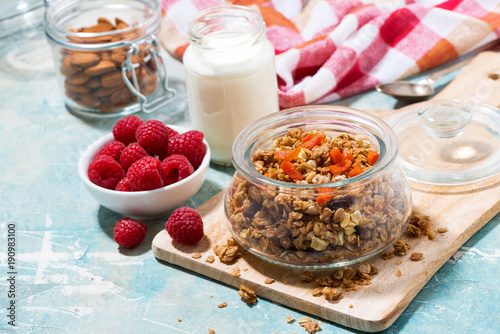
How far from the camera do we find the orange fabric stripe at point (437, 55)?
176 cm

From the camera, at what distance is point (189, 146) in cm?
129

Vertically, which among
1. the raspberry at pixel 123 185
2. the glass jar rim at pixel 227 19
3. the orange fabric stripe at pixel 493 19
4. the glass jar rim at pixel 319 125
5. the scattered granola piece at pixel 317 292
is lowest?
the scattered granola piece at pixel 317 292

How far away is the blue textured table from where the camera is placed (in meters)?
1.03

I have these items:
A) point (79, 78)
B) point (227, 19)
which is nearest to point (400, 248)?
point (227, 19)

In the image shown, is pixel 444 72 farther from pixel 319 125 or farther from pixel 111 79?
pixel 111 79

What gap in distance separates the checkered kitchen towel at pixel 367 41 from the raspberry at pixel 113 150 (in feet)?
1.70

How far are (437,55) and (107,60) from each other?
0.95 m

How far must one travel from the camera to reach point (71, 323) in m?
1.06

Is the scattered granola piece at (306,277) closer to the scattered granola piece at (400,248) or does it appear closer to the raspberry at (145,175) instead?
the scattered granola piece at (400,248)

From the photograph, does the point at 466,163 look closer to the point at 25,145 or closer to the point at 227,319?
the point at 227,319

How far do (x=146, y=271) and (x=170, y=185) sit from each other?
186 mm

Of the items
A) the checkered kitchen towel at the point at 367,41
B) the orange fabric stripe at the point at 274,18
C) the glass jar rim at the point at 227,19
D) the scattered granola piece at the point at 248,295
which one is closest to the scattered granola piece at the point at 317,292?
the scattered granola piece at the point at 248,295

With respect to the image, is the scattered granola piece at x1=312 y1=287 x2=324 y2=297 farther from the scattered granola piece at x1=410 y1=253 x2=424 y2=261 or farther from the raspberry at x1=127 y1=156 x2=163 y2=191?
the raspberry at x1=127 y1=156 x2=163 y2=191

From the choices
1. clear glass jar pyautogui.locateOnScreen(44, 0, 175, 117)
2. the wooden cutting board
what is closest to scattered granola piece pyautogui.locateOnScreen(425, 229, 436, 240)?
the wooden cutting board
